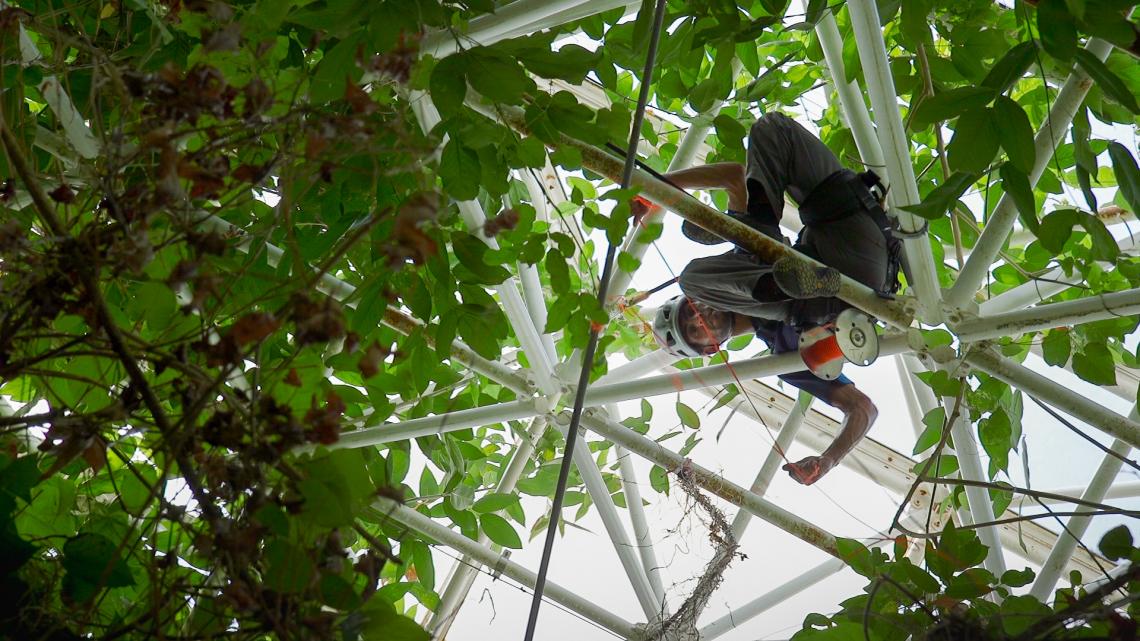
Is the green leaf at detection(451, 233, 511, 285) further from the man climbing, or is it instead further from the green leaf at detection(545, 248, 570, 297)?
the man climbing

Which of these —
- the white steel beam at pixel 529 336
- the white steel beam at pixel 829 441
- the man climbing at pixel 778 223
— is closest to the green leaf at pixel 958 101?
the man climbing at pixel 778 223

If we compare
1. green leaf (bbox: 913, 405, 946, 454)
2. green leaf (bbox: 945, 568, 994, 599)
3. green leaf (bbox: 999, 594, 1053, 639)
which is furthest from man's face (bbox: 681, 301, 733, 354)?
green leaf (bbox: 999, 594, 1053, 639)

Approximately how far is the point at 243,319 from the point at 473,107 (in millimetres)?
818

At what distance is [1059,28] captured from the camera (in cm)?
94

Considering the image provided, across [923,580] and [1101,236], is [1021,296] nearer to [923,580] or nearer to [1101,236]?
[1101,236]

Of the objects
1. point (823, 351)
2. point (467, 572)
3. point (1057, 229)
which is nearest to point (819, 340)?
point (823, 351)

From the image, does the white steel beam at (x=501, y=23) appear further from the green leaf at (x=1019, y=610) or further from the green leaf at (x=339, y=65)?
the green leaf at (x=1019, y=610)

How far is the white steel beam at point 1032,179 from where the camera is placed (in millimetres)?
1299

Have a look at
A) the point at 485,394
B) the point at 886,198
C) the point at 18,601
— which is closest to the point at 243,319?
the point at 18,601

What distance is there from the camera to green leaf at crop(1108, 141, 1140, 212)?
3.11 feet

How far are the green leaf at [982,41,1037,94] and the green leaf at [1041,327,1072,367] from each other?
0.84m

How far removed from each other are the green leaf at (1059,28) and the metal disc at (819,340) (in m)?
0.83

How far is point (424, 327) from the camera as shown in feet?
4.46

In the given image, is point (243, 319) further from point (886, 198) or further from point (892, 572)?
point (886, 198)
